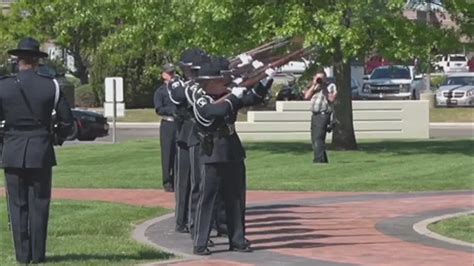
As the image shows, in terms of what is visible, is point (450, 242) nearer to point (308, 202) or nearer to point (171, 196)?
point (308, 202)

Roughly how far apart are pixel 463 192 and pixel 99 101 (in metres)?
32.8

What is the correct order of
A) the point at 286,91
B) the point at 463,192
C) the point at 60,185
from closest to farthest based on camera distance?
the point at 463,192 → the point at 60,185 → the point at 286,91

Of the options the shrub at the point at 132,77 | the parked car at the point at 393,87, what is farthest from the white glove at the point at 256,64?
the parked car at the point at 393,87

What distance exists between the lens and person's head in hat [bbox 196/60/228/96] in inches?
430

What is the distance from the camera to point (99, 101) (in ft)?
159

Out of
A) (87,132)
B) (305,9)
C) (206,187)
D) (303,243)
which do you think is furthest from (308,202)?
(87,132)

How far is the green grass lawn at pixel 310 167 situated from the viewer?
18.2m

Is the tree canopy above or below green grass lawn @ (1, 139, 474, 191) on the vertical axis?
above

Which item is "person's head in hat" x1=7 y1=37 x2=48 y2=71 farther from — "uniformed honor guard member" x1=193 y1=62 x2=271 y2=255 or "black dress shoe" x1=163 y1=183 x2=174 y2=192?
"black dress shoe" x1=163 y1=183 x2=174 y2=192

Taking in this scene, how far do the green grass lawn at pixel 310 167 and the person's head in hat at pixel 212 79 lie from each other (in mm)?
6765

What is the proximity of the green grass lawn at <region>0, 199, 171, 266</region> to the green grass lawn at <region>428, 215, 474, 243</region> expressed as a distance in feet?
10.2

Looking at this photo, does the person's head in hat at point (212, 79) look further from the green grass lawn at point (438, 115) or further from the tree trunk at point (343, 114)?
the green grass lawn at point (438, 115)

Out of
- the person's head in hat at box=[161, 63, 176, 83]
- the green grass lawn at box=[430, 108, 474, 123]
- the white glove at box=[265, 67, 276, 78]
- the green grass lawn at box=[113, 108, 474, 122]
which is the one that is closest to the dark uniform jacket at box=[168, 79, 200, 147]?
the white glove at box=[265, 67, 276, 78]

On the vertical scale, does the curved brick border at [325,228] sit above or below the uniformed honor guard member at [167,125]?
below
